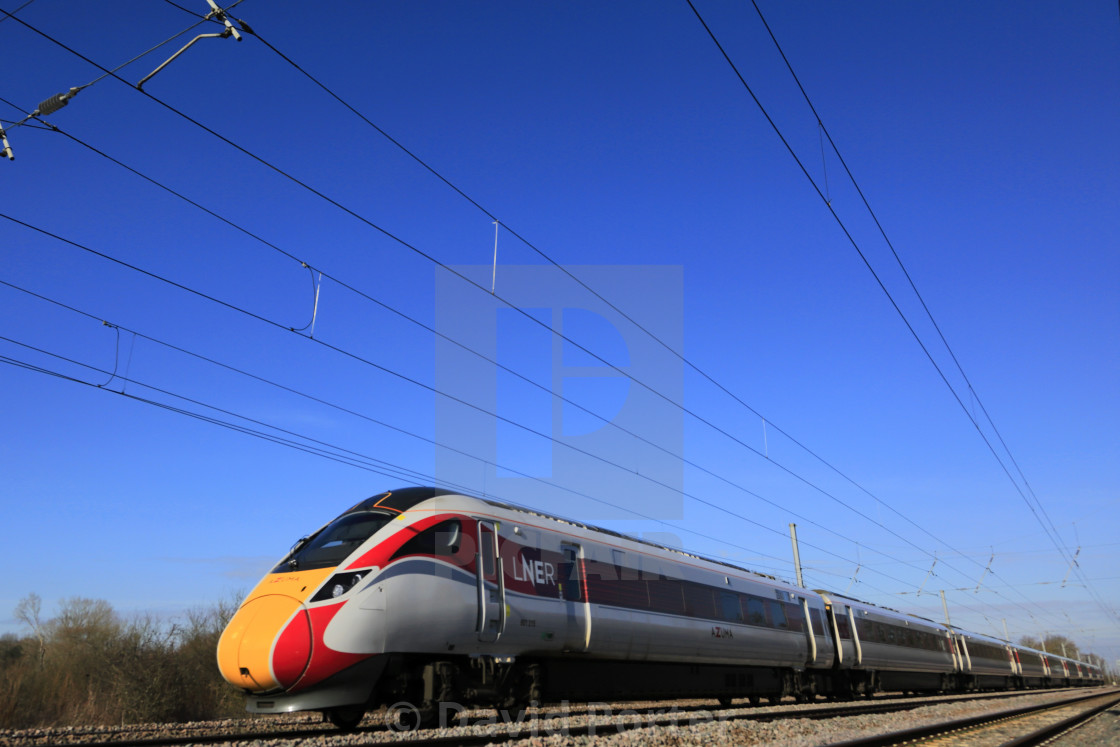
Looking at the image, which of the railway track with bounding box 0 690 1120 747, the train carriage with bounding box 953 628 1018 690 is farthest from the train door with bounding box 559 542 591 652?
the train carriage with bounding box 953 628 1018 690

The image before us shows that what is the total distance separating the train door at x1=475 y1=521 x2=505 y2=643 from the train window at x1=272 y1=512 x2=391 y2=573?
4.98ft

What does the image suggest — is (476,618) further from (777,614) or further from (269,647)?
(777,614)

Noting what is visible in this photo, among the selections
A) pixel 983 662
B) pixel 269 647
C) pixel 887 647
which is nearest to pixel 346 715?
pixel 269 647

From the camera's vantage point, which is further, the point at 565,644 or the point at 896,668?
the point at 896,668

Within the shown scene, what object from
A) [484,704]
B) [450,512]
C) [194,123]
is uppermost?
[194,123]

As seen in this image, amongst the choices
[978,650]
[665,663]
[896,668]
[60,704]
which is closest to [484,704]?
[665,663]

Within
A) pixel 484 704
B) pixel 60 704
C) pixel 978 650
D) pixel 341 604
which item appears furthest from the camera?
pixel 978 650

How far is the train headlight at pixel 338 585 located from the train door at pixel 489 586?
1.88m

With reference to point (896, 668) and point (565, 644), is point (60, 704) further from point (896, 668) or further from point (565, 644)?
point (896, 668)

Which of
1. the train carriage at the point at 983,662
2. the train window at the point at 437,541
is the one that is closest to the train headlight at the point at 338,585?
the train window at the point at 437,541

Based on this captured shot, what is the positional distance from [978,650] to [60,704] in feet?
132

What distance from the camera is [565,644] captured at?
11633 mm

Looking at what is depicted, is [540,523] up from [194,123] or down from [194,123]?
down

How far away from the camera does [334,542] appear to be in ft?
33.0
